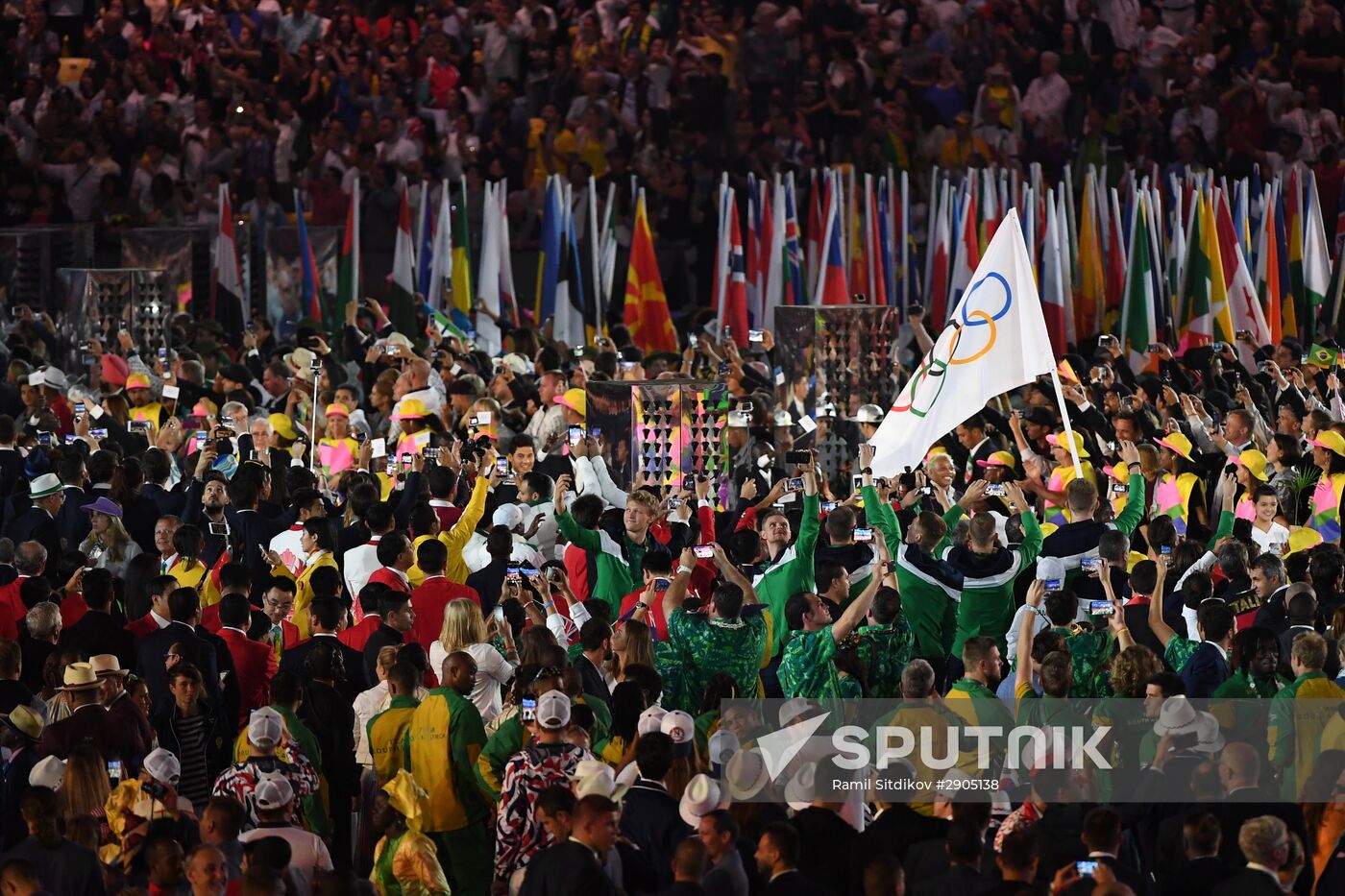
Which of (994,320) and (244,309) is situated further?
(244,309)

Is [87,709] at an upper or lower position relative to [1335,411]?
lower

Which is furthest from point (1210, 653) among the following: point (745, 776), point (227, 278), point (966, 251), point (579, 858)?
point (227, 278)

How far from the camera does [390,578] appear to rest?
1018 centimetres

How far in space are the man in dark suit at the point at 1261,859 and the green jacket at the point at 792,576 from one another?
3298 mm

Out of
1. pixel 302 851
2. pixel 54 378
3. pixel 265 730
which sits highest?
pixel 54 378

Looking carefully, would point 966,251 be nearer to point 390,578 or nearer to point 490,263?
point 490,263

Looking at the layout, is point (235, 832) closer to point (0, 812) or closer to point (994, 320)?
point (0, 812)

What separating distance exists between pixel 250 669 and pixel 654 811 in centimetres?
272

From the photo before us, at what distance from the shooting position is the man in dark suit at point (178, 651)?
9.35 m

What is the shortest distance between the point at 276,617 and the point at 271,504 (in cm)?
215

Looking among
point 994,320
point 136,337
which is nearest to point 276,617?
point 994,320

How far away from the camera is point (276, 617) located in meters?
10.1

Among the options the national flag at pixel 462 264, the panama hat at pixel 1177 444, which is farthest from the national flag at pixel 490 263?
the panama hat at pixel 1177 444

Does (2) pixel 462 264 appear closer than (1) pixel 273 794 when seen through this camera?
No
